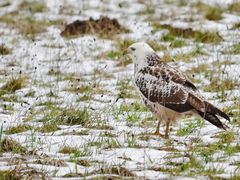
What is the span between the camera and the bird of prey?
669 centimetres

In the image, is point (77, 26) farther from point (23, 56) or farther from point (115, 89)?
point (115, 89)

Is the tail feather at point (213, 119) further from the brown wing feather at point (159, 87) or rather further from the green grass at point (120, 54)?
the green grass at point (120, 54)

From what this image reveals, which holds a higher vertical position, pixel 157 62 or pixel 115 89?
pixel 157 62

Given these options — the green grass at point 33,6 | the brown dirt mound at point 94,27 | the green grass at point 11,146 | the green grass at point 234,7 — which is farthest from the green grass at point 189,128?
the green grass at point 33,6

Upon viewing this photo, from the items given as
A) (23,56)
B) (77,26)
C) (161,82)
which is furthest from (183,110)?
(77,26)

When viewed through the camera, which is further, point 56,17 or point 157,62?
point 56,17

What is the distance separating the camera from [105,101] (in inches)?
336

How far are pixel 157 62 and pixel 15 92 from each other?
8.16 ft

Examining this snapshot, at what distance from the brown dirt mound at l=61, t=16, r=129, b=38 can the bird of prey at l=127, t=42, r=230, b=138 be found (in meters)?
4.49

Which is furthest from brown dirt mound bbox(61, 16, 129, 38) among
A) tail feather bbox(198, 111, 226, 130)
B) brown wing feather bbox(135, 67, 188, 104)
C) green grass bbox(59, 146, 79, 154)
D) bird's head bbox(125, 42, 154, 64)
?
green grass bbox(59, 146, 79, 154)

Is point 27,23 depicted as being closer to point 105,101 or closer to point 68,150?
point 105,101

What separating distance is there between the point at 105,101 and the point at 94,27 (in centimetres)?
370

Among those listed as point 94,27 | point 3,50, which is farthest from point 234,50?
point 3,50

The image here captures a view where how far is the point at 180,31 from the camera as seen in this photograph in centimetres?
1191
